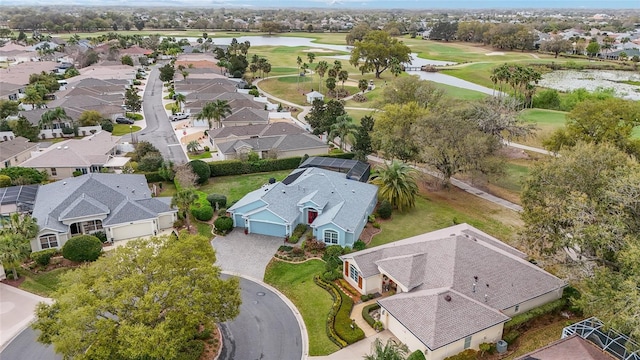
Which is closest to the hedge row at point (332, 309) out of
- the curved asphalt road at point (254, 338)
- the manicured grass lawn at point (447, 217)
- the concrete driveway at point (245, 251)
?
the curved asphalt road at point (254, 338)

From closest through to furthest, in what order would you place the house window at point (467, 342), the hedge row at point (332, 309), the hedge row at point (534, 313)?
1. the house window at point (467, 342)
2. the hedge row at point (332, 309)
3. the hedge row at point (534, 313)

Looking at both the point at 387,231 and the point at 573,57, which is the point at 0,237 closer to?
the point at 387,231

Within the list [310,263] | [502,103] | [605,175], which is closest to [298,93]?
[502,103]

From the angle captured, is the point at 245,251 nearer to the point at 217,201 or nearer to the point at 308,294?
the point at 308,294

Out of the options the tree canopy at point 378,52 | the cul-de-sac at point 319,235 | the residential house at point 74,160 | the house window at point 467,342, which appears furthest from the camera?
the tree canopy at point 378,52

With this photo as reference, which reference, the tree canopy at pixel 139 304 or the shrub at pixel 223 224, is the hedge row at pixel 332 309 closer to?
the tree canopy at pixel 139 304

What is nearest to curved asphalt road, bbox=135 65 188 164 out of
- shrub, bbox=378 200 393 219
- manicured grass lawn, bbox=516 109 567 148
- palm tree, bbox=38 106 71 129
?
palm tree, bbox=38 106 71 129

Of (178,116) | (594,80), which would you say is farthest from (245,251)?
(594,80)

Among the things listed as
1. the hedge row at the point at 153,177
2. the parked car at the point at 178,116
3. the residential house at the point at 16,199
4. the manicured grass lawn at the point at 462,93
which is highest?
the manicured grass lawn at the point at 462,93
